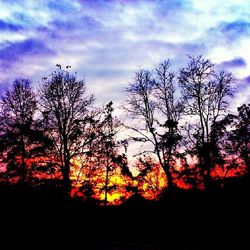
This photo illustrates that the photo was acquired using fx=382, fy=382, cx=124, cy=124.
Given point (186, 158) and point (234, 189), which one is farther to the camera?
point (186, 158)

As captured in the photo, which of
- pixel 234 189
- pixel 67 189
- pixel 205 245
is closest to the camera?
pixel 205 245

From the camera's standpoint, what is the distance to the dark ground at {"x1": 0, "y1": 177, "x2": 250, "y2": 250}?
20484 mm

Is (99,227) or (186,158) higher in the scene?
(186,158)

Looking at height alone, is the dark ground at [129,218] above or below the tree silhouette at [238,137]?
below

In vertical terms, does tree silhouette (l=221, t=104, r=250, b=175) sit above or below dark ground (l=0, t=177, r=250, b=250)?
above

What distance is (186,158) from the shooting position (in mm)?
32344

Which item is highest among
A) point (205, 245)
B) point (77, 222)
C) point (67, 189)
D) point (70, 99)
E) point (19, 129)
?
point (70, 99)

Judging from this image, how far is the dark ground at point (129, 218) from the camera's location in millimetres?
20484

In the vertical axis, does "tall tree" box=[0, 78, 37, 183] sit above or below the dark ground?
above

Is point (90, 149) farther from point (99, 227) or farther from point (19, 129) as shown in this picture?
point (99, 227)

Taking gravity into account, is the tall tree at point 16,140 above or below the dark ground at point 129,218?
above

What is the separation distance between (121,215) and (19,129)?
12855mm

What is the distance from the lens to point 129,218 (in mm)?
23641

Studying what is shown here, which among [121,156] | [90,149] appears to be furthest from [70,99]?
[121,156]
